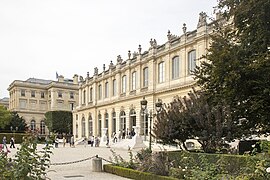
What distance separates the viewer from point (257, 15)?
44.0 ft

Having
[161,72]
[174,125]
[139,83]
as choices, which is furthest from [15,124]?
[174,125]

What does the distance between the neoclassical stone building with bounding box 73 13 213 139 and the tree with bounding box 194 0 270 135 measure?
12.8m

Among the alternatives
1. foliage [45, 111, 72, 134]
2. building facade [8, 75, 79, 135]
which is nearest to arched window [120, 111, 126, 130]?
foliage [45, 111, 72, 134]

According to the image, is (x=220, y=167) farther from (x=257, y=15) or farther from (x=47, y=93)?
(x=47, y=93)

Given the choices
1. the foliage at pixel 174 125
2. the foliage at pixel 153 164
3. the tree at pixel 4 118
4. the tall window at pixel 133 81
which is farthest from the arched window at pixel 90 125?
the foliage at pixel 153 164

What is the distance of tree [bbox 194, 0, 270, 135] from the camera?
44.5ft

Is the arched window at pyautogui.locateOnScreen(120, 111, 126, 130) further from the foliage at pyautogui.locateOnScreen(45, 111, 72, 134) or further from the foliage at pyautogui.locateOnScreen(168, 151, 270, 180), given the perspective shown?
the foliage at pyautogui.locateOnScreen(168, 151, 270, 180)

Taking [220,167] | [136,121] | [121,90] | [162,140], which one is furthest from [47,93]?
[220,167]

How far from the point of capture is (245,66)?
1378 cm

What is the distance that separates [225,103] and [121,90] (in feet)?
118

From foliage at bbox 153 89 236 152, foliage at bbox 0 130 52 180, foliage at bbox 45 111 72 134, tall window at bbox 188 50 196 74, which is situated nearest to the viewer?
foliage at bbox 0 130 52 180

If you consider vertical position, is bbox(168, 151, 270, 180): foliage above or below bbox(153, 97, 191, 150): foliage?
below

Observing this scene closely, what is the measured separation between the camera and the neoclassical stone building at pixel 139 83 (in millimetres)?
35500

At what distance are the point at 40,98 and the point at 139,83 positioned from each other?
2162 inches
